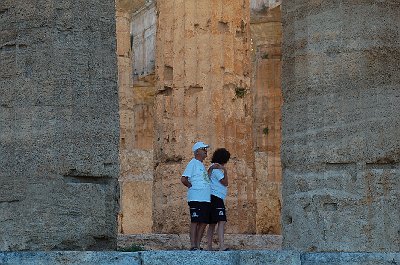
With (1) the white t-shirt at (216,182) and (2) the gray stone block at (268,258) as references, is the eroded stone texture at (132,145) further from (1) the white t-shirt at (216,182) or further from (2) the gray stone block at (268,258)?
(2) the gray stone block at (268,258)

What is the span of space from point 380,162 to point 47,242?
3.07 metres

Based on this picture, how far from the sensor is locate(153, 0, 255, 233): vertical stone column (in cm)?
1786

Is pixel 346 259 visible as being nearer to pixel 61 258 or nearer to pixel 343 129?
pixel 343 129

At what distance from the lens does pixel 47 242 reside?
35.6ft

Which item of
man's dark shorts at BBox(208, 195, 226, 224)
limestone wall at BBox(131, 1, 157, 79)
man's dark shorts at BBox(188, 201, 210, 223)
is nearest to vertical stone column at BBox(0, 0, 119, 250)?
man's dark shorts at BBox(188, 201, 210, 223)

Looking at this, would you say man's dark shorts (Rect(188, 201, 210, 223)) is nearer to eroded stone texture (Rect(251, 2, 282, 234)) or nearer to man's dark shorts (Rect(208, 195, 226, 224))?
man's dark shorts (Rect(208, 195, 226, 224))

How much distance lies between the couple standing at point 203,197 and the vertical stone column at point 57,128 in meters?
0.99

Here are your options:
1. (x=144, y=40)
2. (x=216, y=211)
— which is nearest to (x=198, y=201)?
(x=216, y=211)

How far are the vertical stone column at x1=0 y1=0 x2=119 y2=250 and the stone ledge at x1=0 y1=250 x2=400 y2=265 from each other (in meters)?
1.21

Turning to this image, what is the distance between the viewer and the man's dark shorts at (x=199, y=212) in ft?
39.2

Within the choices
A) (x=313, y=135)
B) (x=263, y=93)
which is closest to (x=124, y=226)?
(x=263, y=93)

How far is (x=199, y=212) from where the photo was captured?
12.0m

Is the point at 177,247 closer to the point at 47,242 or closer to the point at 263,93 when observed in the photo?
the point at 47,242

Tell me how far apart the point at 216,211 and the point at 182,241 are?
182 inches
